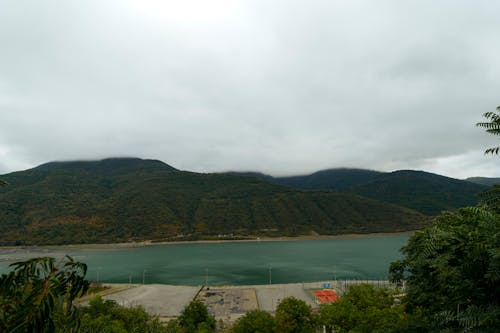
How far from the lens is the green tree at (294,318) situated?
92.5ft

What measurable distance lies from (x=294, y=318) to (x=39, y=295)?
30.4 meters

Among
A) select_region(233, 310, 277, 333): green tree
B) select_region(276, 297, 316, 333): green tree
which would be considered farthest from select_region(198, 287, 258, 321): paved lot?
select_region(276, 297, 316, 333): green tree

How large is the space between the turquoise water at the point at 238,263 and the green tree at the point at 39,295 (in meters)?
70.8

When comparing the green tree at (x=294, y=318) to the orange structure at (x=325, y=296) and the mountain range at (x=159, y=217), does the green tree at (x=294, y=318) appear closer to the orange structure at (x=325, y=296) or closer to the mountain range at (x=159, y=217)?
the orange structure at (x=325, y=296)

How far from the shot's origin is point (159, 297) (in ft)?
178

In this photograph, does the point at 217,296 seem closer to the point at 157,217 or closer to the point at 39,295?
the point at 39,295

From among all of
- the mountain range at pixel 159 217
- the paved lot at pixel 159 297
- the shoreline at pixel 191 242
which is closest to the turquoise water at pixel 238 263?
the shoreline at pixel 191 242

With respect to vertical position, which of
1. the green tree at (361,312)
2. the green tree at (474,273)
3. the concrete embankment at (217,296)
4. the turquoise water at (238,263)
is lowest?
the turquoise water at (238,263)

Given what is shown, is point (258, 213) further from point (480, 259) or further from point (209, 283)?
point (480, 259)

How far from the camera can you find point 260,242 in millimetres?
145375

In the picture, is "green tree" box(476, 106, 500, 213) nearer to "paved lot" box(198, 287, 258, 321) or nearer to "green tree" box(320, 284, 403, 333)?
"green tree" box(320, 284, 403, 333)

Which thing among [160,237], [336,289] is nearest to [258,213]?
[160,237]

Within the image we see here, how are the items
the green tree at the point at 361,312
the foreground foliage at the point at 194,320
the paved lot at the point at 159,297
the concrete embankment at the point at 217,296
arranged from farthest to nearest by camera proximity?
the paved lot at the point at 159,297, the concrete embankment at the point at 217,296, the foreground foliage at the point at 194,320, the green tree at the point at 361,312

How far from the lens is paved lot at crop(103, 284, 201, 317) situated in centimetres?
4672
